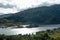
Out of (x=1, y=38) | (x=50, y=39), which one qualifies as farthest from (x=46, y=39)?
(x=1, y=38)

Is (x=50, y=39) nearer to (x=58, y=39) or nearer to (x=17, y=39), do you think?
(x=58, y=39)

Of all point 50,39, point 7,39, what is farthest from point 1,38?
point 50,39

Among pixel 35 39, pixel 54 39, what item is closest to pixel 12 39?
pixel 35 39

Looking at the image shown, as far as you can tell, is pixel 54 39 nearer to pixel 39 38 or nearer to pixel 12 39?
pixel 39 38

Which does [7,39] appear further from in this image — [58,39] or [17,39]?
[58,39]

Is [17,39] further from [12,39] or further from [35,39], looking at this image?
[35,39]

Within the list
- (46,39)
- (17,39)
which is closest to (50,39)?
(46,39)
